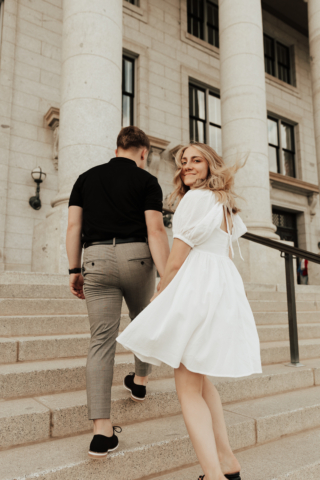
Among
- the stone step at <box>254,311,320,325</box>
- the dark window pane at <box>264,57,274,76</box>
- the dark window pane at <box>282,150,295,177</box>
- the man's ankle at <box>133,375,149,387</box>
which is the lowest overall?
the man's ankle at <box>133,375,149,387</box>

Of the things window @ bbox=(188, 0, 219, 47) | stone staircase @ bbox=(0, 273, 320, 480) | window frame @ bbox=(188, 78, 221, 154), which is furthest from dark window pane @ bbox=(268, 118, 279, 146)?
stone staircase @ bbox=(0, 273, 320, 480)

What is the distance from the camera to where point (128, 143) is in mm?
2562

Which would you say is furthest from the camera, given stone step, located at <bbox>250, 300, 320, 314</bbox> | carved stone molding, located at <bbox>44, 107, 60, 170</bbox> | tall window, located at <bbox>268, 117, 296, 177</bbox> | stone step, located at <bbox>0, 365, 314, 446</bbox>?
tall window, located at <bbox>268, 117, 296, 177</bbox>

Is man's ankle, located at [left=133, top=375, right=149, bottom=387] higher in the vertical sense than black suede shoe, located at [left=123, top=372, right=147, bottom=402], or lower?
higher

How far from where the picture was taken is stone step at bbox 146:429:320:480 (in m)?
2.32

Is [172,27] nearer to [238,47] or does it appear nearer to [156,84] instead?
[156,84]

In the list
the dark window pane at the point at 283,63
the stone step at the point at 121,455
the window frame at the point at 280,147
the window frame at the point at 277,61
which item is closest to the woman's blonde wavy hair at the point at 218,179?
the stone step at the point at 121,455

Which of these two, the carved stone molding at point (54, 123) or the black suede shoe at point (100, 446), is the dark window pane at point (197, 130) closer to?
the carved stone molding at point (54, 123)

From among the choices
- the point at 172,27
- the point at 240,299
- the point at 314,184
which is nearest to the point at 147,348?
the point at 240,299

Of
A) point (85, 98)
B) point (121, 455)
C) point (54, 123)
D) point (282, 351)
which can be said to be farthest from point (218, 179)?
point (54, 123)

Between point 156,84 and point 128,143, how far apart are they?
420 inches

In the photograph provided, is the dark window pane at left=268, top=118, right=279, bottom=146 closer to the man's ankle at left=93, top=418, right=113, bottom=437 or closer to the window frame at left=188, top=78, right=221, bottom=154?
the window frame at left=188, top=78, right=221, bottom=154

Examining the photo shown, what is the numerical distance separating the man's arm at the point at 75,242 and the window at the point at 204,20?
1340cm

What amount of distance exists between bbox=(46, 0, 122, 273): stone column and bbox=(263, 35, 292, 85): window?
456 inches
